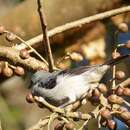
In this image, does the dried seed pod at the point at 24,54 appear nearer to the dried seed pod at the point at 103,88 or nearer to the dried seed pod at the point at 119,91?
the dried seed pod at the point at 103,88

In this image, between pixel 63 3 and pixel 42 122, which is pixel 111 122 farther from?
pixel 63 3

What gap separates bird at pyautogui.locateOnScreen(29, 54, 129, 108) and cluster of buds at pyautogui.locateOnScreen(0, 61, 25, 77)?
0.35ft

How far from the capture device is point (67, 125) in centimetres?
238

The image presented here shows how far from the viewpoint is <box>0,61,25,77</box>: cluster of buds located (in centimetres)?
285

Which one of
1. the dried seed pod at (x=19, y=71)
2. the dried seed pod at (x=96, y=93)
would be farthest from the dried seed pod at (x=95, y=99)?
the dried seed pod at (x=19, y=71)

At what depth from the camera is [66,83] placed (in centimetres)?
325

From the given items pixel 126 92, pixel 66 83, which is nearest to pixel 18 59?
pixel 66 83

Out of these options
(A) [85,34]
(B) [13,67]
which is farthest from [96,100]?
(A) [85,34]

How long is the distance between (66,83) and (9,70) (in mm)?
463

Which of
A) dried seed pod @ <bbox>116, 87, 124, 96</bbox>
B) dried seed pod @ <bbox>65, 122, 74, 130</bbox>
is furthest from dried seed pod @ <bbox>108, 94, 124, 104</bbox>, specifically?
dried seed pod @ <bbox>65, 122, 74, 130</bbox>

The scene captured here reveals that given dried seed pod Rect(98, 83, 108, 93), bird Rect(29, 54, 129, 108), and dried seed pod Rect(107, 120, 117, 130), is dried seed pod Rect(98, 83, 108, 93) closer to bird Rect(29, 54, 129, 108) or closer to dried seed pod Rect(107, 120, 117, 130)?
dried seed pod Rect(107, 120, 117, 130)

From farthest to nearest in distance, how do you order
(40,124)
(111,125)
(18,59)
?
(18,59) → (111,125) → (40,124)

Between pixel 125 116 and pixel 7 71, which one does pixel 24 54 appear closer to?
pixel 7 71

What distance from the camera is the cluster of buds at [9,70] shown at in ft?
9.35
